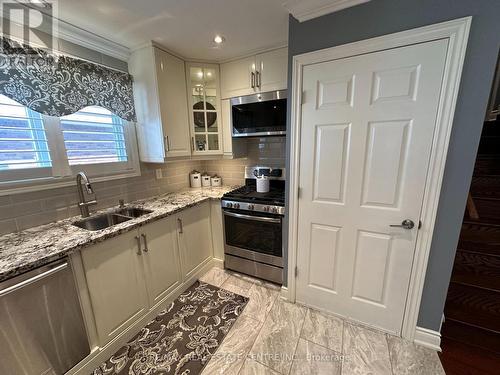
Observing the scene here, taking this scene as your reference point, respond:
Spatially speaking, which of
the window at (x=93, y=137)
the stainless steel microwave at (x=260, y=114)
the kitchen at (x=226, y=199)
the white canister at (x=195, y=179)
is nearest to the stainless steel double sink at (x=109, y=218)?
the kitchen at (x=226, y=199)

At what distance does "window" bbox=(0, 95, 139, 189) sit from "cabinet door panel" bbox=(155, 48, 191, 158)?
1.36ft

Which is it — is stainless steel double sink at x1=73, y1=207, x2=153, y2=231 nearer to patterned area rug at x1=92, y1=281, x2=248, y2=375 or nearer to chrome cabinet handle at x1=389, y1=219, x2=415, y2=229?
patterned area rug at x1=92, y1=281, x2=248, y2=375

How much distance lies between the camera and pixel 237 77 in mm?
2299

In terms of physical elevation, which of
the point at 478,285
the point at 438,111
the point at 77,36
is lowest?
the point at 478,285

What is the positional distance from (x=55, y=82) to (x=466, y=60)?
2.75 m

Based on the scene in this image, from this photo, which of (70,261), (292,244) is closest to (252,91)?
(292,244)

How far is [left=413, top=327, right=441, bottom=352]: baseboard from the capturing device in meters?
1.49

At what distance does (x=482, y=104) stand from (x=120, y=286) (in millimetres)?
2632

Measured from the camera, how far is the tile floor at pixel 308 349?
139cm

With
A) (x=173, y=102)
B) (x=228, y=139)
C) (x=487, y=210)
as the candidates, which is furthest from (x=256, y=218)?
(x=487, y=210)

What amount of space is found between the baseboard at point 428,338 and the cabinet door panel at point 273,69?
2.35 m

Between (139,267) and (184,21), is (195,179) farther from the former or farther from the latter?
(184,21)

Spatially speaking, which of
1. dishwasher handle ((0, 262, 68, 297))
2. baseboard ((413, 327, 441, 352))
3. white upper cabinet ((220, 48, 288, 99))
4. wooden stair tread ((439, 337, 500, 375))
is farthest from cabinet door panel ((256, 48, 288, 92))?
wooden stair tread ((439, 337, 500, 375))

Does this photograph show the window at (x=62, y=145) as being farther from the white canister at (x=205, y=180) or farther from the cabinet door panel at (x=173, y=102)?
the white canister at (x=205, y=180)
